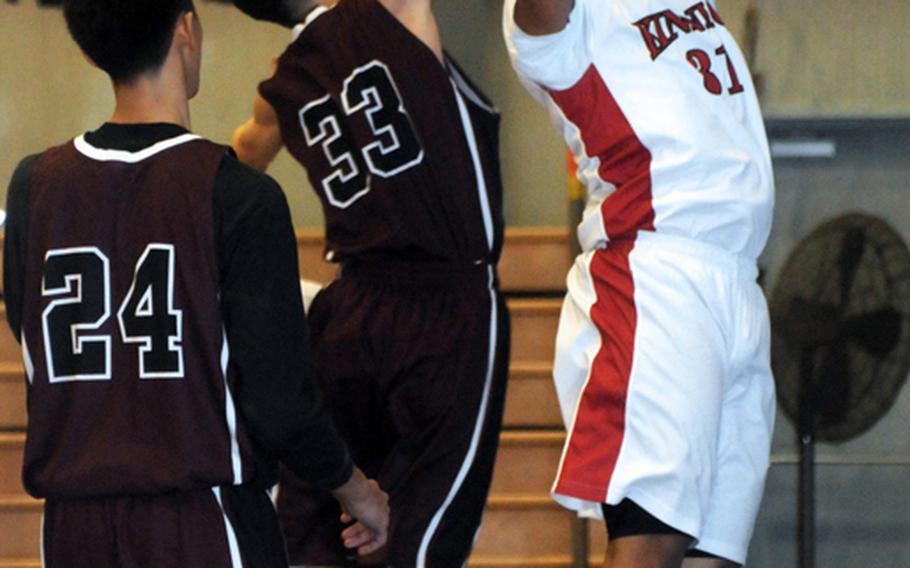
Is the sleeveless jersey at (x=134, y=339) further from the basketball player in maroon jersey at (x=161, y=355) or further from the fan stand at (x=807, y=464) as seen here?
the fan stand at (x=807, y=464)

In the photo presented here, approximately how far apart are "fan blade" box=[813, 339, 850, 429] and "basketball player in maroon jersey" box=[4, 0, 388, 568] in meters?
2.43

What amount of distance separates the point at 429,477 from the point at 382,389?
0.67 ft

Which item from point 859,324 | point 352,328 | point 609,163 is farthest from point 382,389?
point 859,324

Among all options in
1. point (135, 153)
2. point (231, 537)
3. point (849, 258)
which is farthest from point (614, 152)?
point (849, 258)

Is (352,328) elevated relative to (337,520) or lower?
elevated

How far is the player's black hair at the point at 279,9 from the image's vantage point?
3264 mm

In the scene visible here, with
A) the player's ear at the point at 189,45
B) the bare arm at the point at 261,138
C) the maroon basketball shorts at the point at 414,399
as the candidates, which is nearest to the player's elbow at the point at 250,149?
the bare arm at the point at 261,138

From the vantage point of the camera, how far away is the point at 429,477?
2.97m

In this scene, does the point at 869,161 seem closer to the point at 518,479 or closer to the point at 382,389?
the point at 518,479

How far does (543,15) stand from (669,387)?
2.30 ft

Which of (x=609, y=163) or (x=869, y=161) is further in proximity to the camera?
(x=869, y=161)

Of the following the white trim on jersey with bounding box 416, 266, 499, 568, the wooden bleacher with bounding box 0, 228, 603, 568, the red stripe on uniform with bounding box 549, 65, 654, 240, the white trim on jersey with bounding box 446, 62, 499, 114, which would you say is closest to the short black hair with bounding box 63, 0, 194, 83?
the red stripe on uniform with bounding box 549, 65, 654, 240

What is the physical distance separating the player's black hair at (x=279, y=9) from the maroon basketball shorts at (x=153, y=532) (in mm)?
1355

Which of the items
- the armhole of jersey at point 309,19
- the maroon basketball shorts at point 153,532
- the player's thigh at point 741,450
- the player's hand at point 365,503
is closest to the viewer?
the maroon basketball shorts at point 153,532
